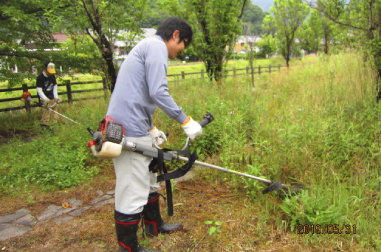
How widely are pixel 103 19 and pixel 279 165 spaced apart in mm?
3984

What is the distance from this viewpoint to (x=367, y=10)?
5391 mm

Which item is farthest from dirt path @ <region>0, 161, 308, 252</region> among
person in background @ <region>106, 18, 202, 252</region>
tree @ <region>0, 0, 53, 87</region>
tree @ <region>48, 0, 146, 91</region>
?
tree @ <region>0, 0, 53, 87</region>

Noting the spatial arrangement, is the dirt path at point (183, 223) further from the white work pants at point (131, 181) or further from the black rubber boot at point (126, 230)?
the white work pants at point (131, 181)

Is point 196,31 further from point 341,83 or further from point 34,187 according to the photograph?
point 34,187

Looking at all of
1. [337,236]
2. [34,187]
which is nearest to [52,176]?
[34,187]

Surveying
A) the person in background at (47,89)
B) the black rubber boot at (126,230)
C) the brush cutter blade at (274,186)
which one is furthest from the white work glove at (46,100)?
the brush cutter blade at (274,186)

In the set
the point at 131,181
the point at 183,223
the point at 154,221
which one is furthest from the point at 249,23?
the point at 131,181

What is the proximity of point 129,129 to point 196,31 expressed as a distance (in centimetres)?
660

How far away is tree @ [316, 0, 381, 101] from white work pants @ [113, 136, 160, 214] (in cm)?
456

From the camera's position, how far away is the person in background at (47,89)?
714cm

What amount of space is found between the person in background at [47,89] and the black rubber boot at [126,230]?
5.56m

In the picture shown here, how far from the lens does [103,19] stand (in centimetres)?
543

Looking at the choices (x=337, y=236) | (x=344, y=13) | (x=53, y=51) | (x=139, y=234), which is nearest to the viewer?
(x=337, y=236)
